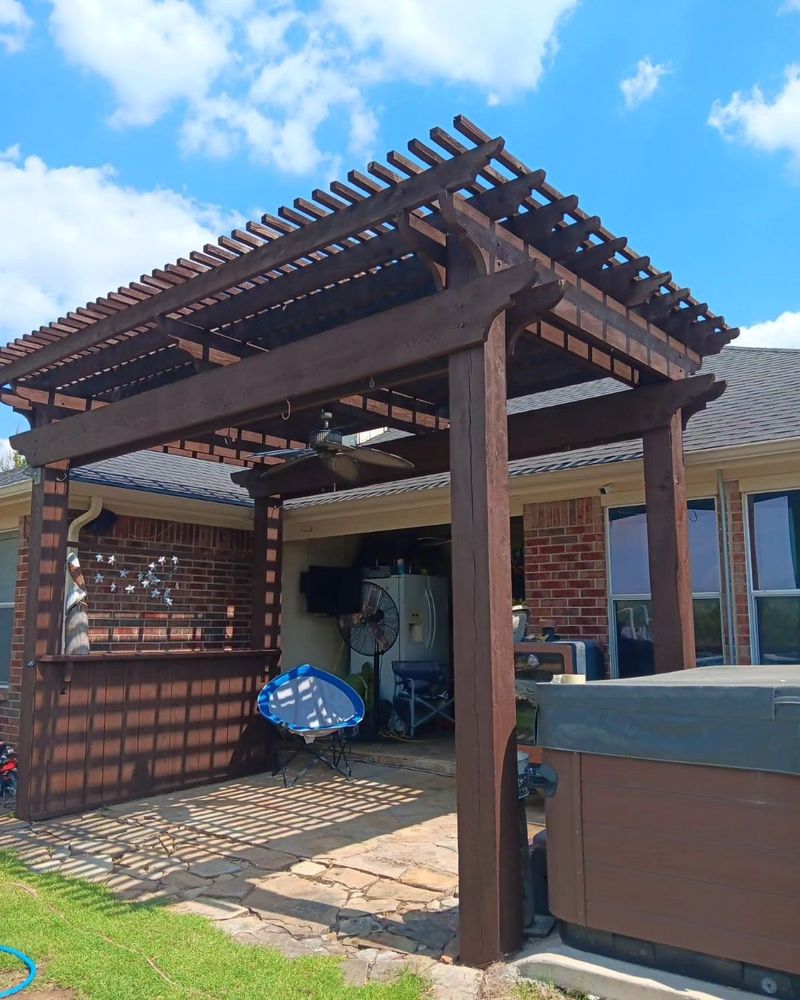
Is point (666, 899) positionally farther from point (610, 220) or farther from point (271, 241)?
point (271, 241)

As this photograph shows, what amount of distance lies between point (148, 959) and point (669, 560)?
3.44 meters

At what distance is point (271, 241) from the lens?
4266 mm

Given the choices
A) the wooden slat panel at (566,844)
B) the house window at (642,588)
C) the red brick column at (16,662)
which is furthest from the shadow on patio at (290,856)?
the red brick column at (16,662)

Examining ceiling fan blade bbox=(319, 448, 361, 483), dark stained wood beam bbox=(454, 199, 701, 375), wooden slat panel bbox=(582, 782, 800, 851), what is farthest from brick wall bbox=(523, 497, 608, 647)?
wooden slat panel bbox=(582, 782, 800, 851)

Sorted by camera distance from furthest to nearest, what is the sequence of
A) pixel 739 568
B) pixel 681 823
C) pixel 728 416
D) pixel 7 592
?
pixel 7 592 < pixel 728 416 < pixel 739 568 < pixel 681 823

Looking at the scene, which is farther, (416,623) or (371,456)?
(416,623)

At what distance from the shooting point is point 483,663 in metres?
3.42

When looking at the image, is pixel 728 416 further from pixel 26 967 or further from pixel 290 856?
pixel 26 967

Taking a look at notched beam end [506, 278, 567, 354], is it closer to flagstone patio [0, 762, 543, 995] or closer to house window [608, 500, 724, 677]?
flagstone patio [0, 762, 543, 995]

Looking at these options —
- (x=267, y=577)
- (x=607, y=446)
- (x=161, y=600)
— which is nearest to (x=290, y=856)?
(x=267, y=577)

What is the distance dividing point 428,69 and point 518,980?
17.6 feet

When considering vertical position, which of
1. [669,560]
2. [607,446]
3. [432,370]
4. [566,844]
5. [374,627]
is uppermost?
[607,446]

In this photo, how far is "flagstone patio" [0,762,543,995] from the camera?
12.1ft

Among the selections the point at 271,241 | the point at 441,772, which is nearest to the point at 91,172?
the point at 271,241
